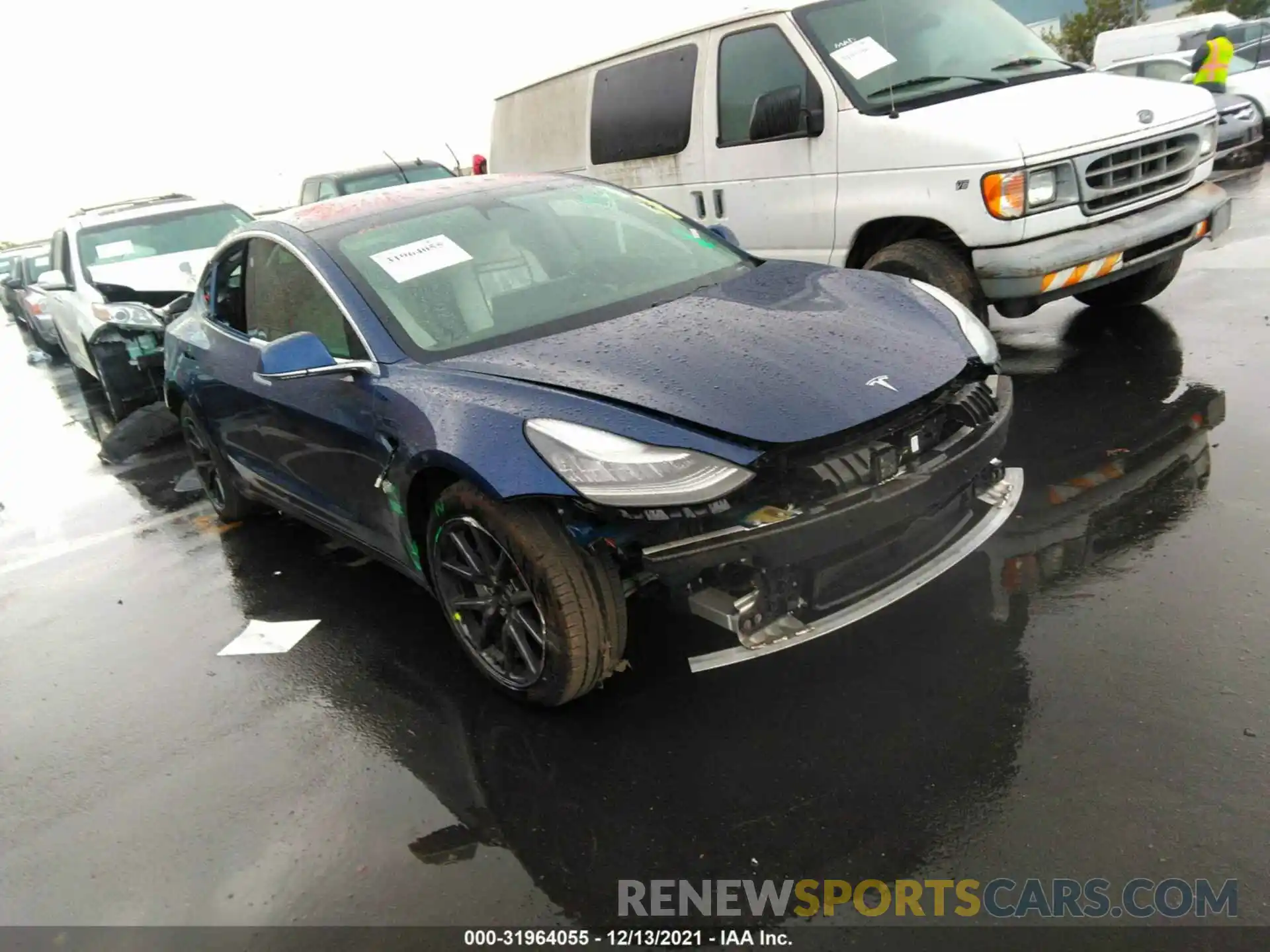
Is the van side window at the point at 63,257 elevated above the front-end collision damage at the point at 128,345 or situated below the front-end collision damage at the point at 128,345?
above

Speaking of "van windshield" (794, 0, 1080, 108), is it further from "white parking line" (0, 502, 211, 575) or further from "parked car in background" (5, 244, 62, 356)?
"parked car in background" (5, 244, 62, 356)

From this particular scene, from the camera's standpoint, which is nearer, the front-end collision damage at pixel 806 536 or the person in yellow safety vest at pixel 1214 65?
the front-end collision damage at pixel 806 536

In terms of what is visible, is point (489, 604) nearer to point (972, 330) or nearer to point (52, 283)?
point (972, 330)

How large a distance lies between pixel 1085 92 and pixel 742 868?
4.63 m

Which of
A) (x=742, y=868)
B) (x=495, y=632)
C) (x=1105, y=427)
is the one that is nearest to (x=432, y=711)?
(x=495, y=632)

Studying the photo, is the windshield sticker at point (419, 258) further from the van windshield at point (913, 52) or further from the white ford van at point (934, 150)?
the van windshield at point (913, 52)

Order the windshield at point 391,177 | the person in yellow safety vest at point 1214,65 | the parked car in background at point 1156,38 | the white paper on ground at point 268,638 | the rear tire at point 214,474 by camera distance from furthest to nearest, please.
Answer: the parked car in background at point 1156,38
the windshield at point 391,177
the person in yellow safety vest at point 1214,65
the rear tire at point 214,474
the white paper on ground at point 268,638

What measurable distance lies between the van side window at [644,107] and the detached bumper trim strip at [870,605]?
13.6 feet

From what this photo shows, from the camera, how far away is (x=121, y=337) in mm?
8078

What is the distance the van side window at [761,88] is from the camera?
5.63 m

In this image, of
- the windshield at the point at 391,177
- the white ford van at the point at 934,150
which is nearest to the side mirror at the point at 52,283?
the windshield at the point at 391,177

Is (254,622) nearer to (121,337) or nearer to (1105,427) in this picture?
(1105,427)

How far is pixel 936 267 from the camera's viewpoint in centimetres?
513

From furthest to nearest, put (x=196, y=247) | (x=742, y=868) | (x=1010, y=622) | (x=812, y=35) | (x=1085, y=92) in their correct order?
(x=196, y=247) < (x=812, y=35) < (x=1085, y=92) < (x=1010, y=622) < (x=742, y=868)
